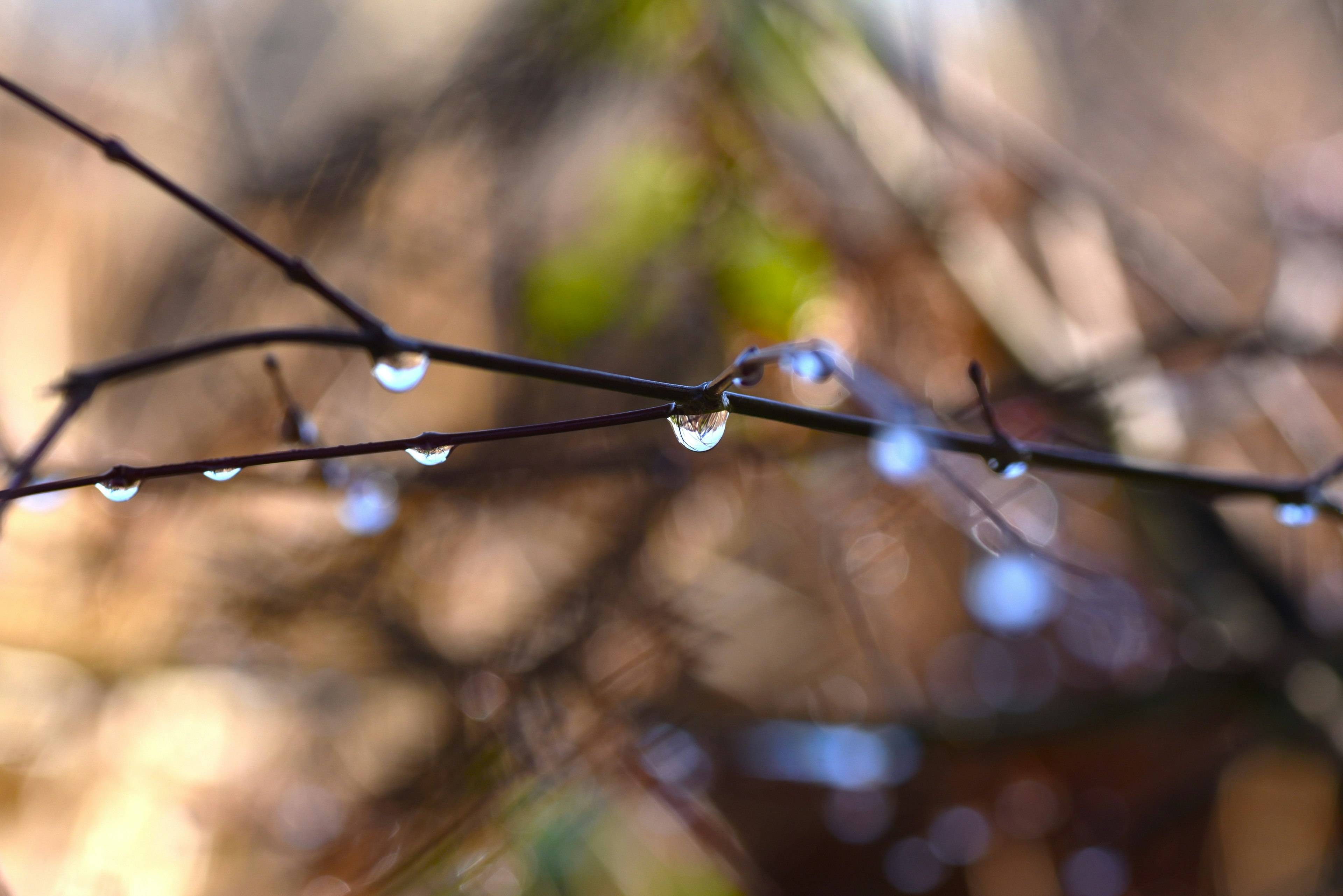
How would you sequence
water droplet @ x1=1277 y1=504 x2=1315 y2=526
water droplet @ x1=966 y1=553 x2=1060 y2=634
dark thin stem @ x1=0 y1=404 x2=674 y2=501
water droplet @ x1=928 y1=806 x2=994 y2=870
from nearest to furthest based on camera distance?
dark thin stem @ x1=0 y1=404 x2=674 y2=501 < water droplet @ x1=1277 y1=504 x2=1315 y2=526 < water droplet @ x1=966 y1=553 x2=1060 y2=634 < water droplet @ x1=928 y1=806 x2=994 y2=870

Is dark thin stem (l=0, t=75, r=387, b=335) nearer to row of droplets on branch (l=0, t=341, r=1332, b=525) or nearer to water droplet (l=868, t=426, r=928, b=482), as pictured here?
row of droplets on branch (l=0, t=341, r=1332, b=525)

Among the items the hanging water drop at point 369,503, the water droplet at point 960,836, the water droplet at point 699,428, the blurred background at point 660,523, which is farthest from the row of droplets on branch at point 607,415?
the water droplet at point 960,836

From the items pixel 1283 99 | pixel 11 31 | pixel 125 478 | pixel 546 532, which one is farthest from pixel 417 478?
pixel 1283 99

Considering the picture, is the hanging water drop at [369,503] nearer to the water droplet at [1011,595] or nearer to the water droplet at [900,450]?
the water droplet at [900,450]

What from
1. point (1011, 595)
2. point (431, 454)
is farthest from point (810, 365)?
point (1011, 595)

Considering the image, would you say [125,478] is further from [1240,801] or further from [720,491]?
[1240,801]

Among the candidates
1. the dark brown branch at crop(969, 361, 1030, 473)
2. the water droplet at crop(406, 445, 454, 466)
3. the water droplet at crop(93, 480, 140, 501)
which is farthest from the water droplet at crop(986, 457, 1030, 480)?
the water droplet at crop(93, 480, 140, 501)
